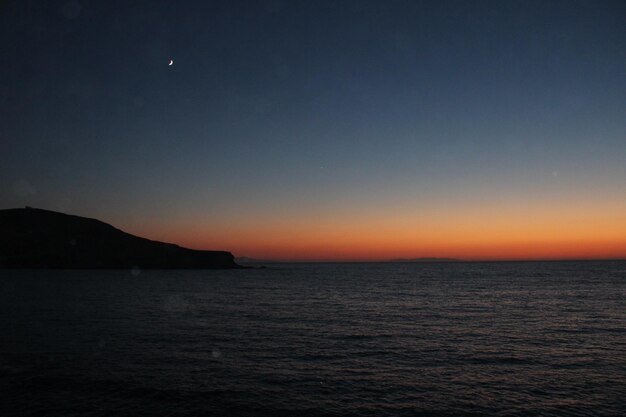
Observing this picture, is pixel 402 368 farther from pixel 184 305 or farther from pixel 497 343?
pixel 184 305

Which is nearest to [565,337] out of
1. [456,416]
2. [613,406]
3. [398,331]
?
[398,331]

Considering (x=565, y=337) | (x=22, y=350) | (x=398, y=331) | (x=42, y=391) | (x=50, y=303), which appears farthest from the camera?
(x=50, y=303)

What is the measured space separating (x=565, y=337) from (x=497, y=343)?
22.3 feet

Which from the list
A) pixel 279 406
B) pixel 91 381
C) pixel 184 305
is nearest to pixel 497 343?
pixel 279 406

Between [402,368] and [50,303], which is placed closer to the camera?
[402,368]

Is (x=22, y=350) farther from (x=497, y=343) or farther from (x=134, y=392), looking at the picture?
(x=497, y=343)

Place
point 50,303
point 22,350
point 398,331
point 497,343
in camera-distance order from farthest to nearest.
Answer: point 50,303 < point 398,331 < point 497,343 < point 22,350

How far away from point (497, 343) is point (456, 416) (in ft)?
52.8

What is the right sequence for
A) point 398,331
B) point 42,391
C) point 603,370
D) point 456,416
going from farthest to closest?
point 398,331
point 603,370
point 42,391
point 456,416

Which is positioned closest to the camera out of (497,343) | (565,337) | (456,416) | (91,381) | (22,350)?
(456,416)

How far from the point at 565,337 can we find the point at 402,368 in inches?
700

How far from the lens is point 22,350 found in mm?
25875

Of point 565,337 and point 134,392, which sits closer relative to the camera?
point 134,392

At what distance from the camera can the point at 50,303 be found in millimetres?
53156
